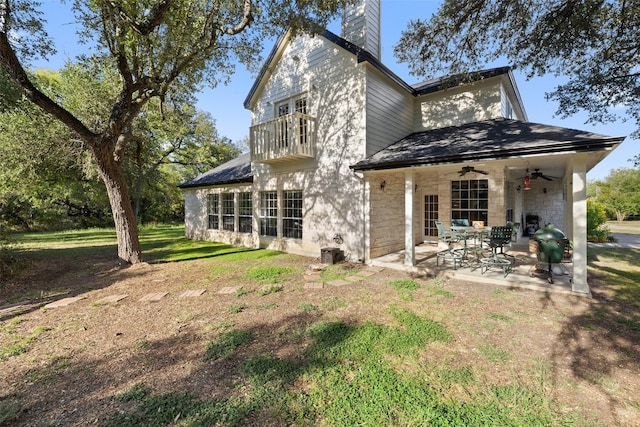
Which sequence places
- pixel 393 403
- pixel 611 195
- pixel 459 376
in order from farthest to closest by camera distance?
pixel 611 195 → pixel 459 376 → pixel 393 403

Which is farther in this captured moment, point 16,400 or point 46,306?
point 46,306

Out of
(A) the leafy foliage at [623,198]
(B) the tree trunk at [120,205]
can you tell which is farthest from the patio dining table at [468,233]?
(A) the leafy foliage at [623,198]

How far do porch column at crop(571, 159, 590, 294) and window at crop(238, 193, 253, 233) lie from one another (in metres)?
10.0

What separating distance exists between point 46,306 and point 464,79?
11532 mm

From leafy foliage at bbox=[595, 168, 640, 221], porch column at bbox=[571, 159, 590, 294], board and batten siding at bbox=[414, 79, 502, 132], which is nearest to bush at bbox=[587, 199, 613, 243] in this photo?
board and batten siding at bbox=[414, 79, 502, 132]

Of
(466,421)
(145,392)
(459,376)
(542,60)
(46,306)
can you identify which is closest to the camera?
(466,421)

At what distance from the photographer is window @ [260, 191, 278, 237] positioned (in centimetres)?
1046

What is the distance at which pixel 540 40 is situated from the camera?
7.28 m

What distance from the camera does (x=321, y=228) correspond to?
29.1ft

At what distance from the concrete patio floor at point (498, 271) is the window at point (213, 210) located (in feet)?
28.5

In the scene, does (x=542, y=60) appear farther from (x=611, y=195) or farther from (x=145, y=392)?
(x=611, y=195)

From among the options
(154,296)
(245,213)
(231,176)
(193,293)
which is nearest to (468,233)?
(193,293)

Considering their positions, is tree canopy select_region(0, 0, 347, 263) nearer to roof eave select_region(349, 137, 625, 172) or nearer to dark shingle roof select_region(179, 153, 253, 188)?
dark shingle roof select_region(179, 153, 253, 188)

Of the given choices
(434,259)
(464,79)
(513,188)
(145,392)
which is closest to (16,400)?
(145,392)
